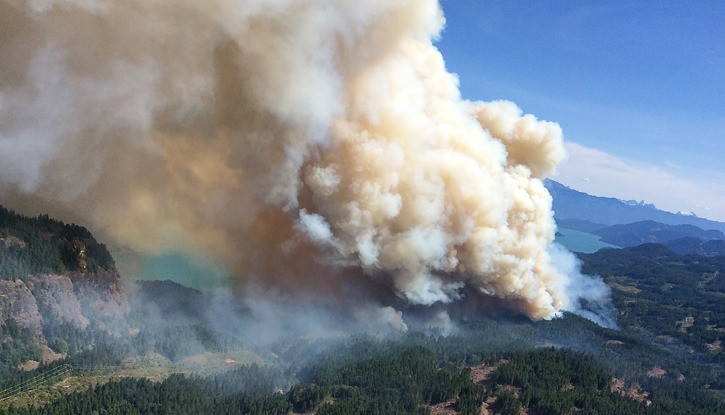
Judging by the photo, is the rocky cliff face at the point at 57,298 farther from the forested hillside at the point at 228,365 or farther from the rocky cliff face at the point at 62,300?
the forested hillside at the point at 228,365

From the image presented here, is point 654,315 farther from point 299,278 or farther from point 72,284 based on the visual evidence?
point 72,284

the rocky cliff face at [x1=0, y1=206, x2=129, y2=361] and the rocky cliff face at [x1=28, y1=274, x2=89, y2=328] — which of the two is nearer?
the rocky cliff face at [x1=0, y1=206, x2=129, y2=361]

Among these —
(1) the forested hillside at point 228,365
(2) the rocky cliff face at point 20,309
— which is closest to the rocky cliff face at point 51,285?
(2) the rocky cliff face at point 20,309

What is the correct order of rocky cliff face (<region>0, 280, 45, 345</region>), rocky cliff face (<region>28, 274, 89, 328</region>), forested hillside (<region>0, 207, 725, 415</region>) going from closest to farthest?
forested hillside (<region>0, 207, 725, 415</region>) < rocky cliff face (<region>0, 280, 45, 345</region>) < rocky cliff face (<region>28, 274, 89, 328</region>)

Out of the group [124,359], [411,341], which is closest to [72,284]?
[124,359]

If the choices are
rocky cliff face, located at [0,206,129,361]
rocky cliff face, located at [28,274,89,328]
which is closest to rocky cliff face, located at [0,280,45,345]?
rocky cliff face, located at [0,206,129,361]

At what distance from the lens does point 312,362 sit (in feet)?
251

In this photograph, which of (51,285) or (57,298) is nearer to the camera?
(51,285)

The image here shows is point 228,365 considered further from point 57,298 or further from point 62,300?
point 57,298

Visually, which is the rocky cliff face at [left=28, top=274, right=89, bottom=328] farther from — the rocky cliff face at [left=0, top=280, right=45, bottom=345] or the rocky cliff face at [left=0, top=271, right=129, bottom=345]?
the rocky cliff face at [left=0, top=280, right=45, bottom=345]

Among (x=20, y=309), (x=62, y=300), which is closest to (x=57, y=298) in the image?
(x=62, y=300)

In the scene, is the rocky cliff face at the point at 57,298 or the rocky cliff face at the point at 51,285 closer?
the rocky cliff face at the point at 51,285

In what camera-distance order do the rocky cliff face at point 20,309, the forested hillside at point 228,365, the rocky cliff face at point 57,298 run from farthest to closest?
the rocky cliff face at point 57,298 → the rocky cliff face at point 20,309 → the forested hillside at point 228,365

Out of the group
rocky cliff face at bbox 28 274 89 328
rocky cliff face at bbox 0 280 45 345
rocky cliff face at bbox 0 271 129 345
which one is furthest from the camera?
rocky cliff face at bbox 28 274 89 328
